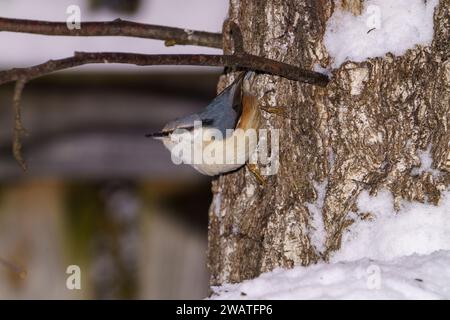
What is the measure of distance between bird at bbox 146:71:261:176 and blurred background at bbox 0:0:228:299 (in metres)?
0.55

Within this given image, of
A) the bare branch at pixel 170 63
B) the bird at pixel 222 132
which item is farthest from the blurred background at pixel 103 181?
the bare branch at pixel 170 63

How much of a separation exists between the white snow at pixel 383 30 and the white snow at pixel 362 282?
748 mm

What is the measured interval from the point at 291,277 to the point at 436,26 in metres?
1.04

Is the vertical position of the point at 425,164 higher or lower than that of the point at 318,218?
higher

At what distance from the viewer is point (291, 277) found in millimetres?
2984

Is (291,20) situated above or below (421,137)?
above

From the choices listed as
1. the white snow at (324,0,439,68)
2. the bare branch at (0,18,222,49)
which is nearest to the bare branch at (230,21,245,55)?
the bare branch at (0,18,222,49)

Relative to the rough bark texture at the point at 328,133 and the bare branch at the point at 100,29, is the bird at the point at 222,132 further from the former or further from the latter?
the bare branch at the point at 100,29

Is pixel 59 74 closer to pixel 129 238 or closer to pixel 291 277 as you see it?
pixel 129 238

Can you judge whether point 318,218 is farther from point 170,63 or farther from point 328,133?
point 170,63

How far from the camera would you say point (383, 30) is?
307cm

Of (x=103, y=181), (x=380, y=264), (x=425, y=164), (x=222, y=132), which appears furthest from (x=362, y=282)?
(x=103, y=181)

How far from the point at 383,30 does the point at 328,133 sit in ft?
1.38
